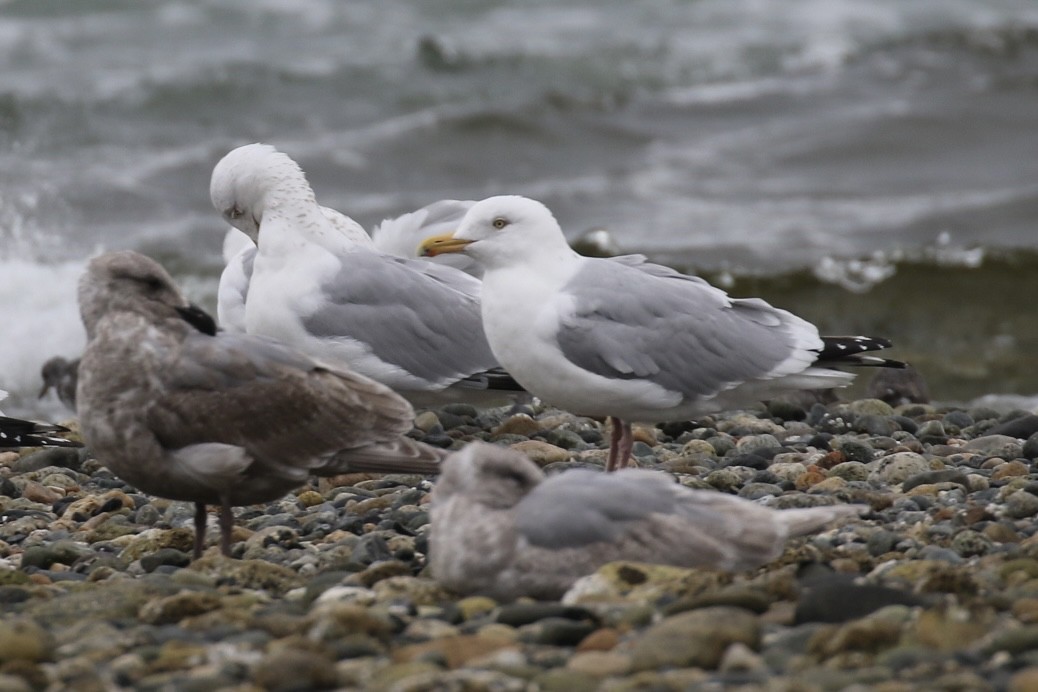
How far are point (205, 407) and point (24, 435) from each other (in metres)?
2.39

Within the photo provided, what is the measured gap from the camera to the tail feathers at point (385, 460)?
536cm

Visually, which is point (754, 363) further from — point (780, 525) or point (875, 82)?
point (875, 82)

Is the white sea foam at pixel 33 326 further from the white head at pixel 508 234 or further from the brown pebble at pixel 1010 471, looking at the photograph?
the brown pebble at pixel 1010 471

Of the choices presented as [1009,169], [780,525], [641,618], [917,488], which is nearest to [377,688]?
[641,618]

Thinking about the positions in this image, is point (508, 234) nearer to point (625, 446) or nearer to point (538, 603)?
point (625, 446)

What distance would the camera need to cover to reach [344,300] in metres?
7.05

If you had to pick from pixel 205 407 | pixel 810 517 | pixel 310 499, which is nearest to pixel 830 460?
pixel 810 517

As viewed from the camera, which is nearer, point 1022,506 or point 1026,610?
point 1026,610

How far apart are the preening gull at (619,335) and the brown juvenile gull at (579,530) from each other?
4.38ft

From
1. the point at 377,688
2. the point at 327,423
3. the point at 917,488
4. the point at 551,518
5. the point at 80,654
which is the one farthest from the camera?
the point at 917,488

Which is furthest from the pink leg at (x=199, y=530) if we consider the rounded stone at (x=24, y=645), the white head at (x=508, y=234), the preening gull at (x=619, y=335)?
the white head at (x=508, y=234)

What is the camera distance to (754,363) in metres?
6.29

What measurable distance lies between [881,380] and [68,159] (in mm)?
9842

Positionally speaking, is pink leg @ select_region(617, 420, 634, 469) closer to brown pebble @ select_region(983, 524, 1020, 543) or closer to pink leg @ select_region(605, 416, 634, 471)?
pink leg @ select_region(605, 416, 634, 471)
